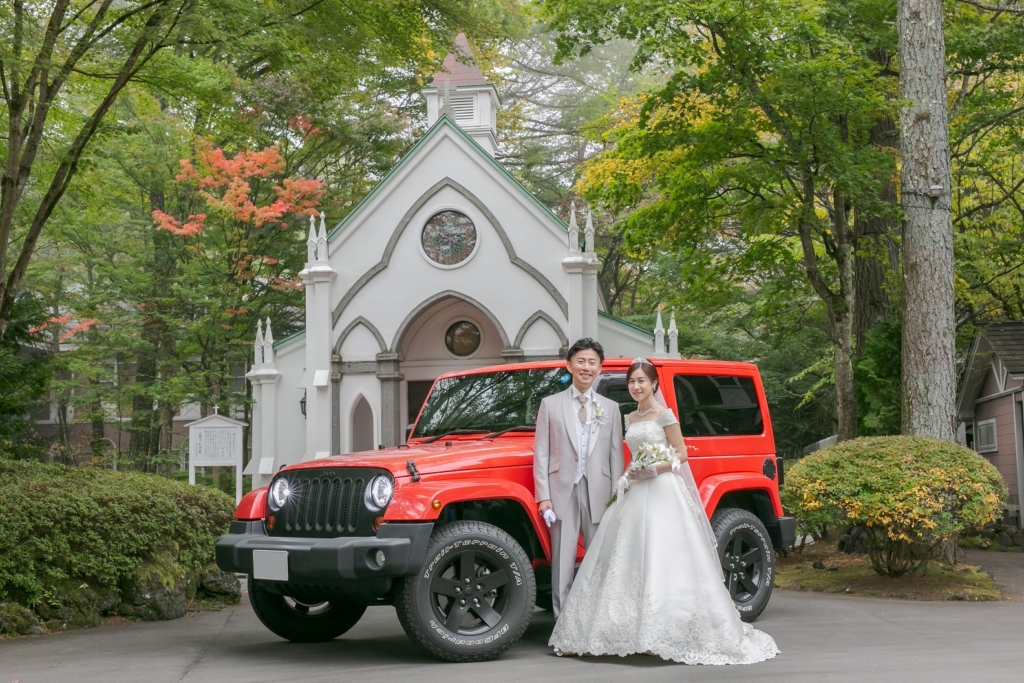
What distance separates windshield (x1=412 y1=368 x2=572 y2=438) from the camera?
8.02 m

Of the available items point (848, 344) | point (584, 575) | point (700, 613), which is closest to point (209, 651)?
point (584, 575)

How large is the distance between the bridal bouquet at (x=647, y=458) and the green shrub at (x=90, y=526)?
→ 15.4 ft

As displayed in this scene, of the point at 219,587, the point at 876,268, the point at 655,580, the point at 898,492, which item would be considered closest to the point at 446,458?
the point at 655,580

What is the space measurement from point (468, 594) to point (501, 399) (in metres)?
1.87

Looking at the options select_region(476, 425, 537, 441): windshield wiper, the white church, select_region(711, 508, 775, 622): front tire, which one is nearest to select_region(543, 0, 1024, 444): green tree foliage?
the white church

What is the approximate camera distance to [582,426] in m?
7.37

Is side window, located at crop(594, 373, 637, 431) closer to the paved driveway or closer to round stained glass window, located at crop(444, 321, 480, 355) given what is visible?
the paved driveway

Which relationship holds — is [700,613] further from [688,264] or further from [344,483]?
[688,264]

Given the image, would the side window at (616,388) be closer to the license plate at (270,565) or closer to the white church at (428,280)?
the license plate at (270,565)

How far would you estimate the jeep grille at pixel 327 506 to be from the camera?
6.75m

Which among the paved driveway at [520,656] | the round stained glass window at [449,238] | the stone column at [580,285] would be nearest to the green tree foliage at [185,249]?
the round stained glass window at [449,238]

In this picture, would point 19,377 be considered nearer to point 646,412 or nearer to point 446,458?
point 446,458

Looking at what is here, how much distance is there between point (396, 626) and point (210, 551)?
253 centimetres

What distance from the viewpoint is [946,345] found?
40.4 ft
